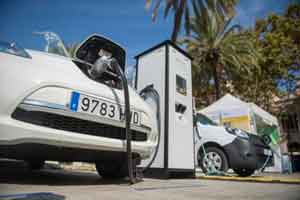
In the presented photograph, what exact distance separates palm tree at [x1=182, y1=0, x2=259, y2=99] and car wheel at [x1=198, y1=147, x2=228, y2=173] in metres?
8.58

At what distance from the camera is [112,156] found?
187 cm

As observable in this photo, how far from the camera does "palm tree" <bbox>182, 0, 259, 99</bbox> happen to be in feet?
40.1

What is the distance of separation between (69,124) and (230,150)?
9.48 feet

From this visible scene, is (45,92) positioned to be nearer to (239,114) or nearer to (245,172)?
(245,172)

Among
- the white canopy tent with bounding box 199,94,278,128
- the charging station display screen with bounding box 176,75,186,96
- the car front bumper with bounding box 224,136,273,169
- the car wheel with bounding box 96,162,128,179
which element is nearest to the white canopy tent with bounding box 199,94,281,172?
the white canopy tent with bounding box 199,94,278,128

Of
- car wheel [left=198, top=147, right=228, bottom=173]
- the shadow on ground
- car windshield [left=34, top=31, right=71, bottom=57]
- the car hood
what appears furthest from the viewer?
car wheel [left=198, top=147, right=228, bottom=173]

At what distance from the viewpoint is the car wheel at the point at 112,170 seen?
2.35 m

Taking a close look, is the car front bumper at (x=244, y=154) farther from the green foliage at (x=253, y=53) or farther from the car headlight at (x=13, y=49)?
the green foliage at (x=253, y=53)

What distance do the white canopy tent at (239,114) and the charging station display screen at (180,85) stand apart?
4.56 meters

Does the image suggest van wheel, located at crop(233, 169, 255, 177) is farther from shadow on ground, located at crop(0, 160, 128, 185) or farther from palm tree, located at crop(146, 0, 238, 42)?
palm tree, located at crop(146, 0, 238, 42)

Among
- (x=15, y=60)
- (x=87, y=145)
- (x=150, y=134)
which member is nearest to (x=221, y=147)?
(x=150, y=134)

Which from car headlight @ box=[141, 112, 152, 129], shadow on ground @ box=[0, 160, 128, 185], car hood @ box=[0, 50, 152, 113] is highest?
car hood @ box=[0, 50, 152, 113]

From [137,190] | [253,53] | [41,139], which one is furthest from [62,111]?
[253,53]

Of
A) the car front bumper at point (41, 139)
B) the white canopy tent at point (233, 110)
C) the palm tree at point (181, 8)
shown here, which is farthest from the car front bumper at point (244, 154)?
the palm tree at point (181, 8)
